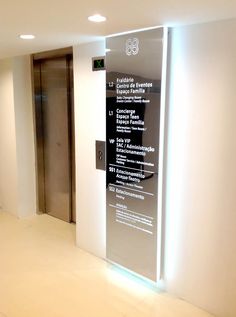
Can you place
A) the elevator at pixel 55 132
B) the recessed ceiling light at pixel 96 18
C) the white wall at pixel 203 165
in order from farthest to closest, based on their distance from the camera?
the elevator at pixel 55 132 → the white wall at pixel 203 165 → the recessed ceiling light at pixel 96 18

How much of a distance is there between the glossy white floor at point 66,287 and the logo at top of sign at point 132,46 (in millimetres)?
2072

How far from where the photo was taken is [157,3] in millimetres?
1844

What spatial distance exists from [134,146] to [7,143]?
2.50 meters

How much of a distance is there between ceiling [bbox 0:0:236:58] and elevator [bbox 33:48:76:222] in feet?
4.63

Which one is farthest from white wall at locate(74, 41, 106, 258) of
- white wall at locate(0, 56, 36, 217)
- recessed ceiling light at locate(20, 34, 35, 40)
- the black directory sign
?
white wall at locate(0, 56, 36, 217)

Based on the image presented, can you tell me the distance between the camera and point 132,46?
8.73ft

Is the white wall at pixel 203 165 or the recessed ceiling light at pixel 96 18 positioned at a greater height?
the recessed ceiling light at pixel 96 18

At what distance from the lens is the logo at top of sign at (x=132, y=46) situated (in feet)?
8.62

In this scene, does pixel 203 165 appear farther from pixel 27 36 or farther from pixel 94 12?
pixel 27 36

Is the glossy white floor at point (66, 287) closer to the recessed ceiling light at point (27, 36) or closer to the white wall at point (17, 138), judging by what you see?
the white wall at point (17, 138)

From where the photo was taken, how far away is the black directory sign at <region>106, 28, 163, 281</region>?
258 cm

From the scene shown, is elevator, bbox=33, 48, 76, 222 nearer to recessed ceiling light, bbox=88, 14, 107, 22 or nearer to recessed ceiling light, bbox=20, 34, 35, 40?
recessed ceiling light, bbox=20, 34, 35, 40

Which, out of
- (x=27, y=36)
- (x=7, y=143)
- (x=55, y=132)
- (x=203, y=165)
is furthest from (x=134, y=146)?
(x=7, y=143)

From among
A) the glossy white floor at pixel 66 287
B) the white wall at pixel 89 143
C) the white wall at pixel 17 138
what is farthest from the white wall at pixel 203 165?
the white wall at pixel 17 138
